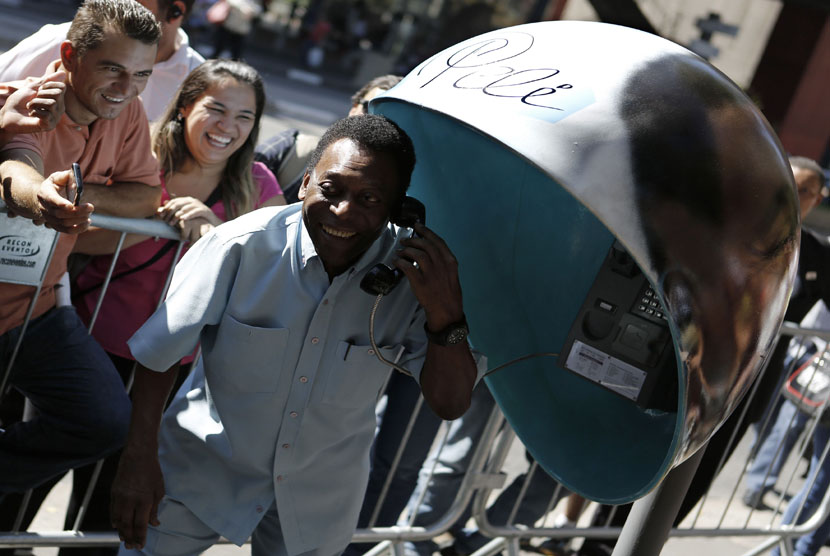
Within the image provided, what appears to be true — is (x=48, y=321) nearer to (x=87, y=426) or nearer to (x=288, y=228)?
(x=87, y=426)

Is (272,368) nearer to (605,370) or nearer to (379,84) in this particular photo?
(605,370)

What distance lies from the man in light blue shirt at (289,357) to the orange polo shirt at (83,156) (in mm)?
651

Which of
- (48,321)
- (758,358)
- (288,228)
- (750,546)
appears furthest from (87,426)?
(750,546)

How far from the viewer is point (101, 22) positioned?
287 cm

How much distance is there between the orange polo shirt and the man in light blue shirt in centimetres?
65

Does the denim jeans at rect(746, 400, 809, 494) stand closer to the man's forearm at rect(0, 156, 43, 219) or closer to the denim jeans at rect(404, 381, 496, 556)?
the denim jeans at rect(404, 381, 496, 556)

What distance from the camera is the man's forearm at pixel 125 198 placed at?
3.04m

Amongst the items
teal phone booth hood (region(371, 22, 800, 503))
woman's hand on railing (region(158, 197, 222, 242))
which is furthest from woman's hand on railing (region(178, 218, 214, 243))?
teal phone booth hood (region(371, 22, 800, 503))

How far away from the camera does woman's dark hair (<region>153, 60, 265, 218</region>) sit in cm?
356

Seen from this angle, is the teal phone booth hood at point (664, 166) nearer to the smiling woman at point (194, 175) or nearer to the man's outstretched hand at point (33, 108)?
the man's outstretched hand at point (33, 108)

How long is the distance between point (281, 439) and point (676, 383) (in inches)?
43.4

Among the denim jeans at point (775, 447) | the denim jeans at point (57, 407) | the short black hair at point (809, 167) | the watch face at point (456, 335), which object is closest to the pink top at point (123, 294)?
the denim jeans at point (57, 407)

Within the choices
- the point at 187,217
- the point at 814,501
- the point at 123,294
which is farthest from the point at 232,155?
the point at 814,501

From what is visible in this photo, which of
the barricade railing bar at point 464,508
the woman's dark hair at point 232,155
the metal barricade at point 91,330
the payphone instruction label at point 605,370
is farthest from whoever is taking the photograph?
the woman's dark hair at point 232,155
